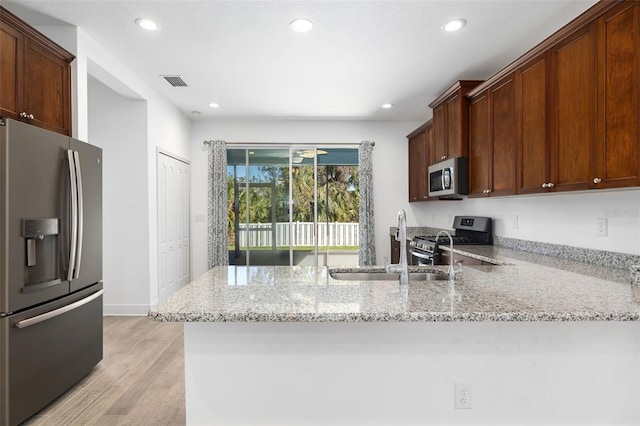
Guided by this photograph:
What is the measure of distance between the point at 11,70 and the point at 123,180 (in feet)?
6.68

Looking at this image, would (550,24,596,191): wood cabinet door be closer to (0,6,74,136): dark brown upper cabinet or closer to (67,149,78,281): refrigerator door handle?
(67,149,78,281): refrigerator door handle

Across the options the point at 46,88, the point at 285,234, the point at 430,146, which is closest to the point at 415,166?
the point at 430,146

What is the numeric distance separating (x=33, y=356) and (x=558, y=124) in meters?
3.60

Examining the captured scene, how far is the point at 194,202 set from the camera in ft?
18.3

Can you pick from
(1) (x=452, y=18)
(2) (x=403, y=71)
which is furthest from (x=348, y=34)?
(2) (x=403, y=71)

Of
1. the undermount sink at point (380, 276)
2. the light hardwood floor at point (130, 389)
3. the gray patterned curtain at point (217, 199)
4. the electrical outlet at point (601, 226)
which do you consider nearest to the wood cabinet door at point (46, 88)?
the light hardwood floor at point (130, 389)

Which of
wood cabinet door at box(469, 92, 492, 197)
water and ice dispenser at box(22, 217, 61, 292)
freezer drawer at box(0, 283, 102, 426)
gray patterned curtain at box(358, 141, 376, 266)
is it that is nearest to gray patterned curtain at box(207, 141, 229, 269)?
gray patterned curtain at box(358, 141, 376, 266)

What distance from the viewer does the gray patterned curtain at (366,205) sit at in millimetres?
5594

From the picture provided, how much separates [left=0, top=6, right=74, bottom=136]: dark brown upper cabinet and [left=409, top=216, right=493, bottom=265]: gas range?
11.3ft

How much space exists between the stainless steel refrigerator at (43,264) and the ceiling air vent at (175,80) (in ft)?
4.91

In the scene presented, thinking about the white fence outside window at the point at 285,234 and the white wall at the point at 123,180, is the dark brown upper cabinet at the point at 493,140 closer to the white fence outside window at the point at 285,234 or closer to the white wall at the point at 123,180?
the white fence outside window at the point at 285,234

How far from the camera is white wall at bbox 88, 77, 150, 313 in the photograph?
4.05m

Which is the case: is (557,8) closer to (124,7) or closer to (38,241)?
(124,7)

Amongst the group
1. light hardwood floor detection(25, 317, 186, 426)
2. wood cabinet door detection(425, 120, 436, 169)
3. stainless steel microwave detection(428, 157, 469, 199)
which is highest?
wood cabinet door detection(425, 120, 436, 169)
